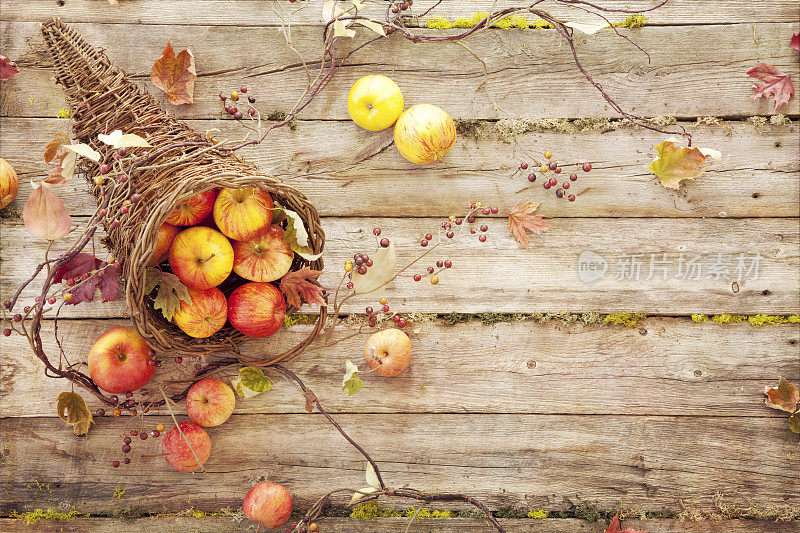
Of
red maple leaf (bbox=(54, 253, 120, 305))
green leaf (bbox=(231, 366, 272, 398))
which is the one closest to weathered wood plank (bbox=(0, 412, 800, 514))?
green leaf (bbox=(231, 366, 272, 398))

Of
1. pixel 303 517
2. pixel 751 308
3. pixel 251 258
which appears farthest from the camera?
pixel 751 308

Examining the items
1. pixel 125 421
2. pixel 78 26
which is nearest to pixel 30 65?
pixel 78 26

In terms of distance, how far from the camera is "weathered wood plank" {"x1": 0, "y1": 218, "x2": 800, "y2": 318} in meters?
1.65

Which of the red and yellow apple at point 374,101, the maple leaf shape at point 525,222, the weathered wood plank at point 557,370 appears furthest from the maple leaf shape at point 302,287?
the maple leaf shape at point 525,222

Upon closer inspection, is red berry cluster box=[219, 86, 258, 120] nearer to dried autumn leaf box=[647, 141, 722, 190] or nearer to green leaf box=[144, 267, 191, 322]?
green leaf box=[144, 267, 191, 322]

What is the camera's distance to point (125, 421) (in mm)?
1634

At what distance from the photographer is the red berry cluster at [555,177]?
1604 millimetres

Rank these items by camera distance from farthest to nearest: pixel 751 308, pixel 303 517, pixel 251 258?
pixel 751 308
pixel 303 517
pixel 251 258

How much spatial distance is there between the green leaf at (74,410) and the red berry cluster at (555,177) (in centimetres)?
140

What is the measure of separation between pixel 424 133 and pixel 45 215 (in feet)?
3.07

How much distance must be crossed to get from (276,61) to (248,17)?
148mm

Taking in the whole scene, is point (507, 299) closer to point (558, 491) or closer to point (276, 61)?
point (558, 491)

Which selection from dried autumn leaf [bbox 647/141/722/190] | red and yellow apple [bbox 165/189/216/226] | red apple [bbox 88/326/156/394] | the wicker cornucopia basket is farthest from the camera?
dried autumn leaf [bbox 647/141/722/190]

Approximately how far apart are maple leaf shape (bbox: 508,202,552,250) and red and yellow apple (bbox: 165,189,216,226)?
84cm
